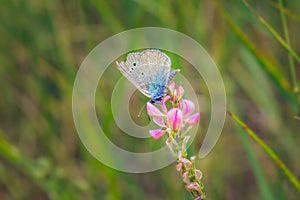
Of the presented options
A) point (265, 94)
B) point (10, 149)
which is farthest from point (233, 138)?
point (10, 149)

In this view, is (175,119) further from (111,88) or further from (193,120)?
(111,88)

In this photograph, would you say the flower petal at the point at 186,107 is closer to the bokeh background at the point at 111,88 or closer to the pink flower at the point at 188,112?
the pink flower at the point at 188,112

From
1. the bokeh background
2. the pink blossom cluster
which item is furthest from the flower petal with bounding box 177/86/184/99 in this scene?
the bokeh background

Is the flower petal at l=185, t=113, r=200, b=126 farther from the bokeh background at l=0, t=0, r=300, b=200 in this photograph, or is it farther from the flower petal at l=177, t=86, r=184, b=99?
the bokeh background at l=0, t=0, r=300, b=200

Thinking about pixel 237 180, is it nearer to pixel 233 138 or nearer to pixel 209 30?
pixel 233 138

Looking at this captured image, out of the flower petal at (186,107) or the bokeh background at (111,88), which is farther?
the bokeh background at (111,88)

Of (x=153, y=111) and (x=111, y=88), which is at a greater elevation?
(x=111, y=88)

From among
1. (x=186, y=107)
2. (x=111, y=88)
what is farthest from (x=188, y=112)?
(x=111, y=88)

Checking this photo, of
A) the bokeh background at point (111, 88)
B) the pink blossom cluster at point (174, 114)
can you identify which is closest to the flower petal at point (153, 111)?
the pink blossom cluster at point (174, 114)
